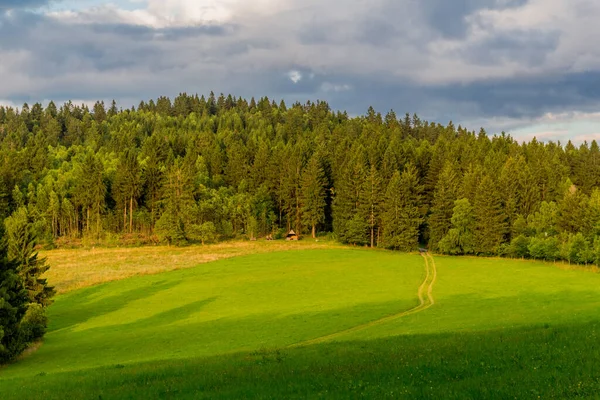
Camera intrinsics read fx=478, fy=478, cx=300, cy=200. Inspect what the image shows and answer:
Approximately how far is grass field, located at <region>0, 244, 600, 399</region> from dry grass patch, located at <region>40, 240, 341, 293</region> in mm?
2676

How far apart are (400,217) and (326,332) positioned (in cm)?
Answer: 7714

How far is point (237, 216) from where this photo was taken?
14762cm

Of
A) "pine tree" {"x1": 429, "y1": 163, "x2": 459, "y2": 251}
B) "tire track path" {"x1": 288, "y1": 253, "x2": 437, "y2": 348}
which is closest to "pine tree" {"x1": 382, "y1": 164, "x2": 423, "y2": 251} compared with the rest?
"pine tree" {"x1": 429, "y1": 163, "x2": 459, "y2": 251}

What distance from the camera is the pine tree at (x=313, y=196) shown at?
14038 centimetres

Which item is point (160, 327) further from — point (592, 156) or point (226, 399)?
point (592, 156)

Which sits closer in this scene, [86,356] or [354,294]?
[86,356]

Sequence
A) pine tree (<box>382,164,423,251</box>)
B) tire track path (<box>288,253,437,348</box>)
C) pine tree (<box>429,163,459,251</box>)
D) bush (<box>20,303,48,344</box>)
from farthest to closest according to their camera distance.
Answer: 1. pine tree (<box>429,163,459,251</box>)
2. pine tree (<box>382,164,423,251</box>)
3. bush (<box>20,303,48,344</box>)
4. tire track path (<box>288,253,437,348</box>)

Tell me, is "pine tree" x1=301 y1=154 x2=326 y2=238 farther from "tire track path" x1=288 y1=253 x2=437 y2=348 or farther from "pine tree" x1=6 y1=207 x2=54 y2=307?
"pine tree" x1=6 y1=207 x2=54 y2=307

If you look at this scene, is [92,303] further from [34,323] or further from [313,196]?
[313,196]

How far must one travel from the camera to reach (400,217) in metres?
117

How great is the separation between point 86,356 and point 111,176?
131202 mm

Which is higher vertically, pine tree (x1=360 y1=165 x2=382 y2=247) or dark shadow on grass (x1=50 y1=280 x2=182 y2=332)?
pine tree (x1=360 y1=165 x2=382 y2=247)

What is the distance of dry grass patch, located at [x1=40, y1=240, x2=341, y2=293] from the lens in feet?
268

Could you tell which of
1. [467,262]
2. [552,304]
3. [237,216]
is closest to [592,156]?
[467,262]
